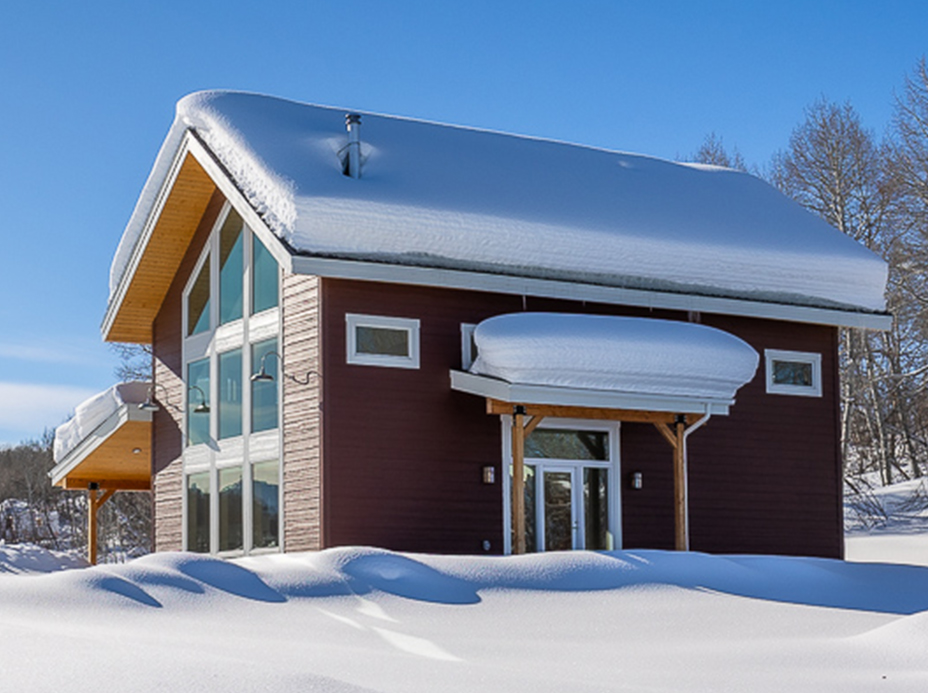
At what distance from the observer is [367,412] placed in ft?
53.2

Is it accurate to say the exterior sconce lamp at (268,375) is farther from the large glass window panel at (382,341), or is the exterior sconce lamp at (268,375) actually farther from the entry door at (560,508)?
the entry door at (560,508)

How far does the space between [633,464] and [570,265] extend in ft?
9.15

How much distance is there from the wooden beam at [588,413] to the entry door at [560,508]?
85cm

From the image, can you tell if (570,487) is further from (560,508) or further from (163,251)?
(163,251)

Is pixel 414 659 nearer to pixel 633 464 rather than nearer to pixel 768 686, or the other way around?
pixel 768 686

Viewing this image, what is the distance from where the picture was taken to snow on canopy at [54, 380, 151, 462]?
21.3 m

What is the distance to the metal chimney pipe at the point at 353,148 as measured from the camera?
1719 centimetres

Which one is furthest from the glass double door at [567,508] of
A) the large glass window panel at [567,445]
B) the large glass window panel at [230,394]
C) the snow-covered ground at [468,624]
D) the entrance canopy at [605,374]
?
the large glass window panel at [230,394]

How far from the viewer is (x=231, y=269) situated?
18750 mm

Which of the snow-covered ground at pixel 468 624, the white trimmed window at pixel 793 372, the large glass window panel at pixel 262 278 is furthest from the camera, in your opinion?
the white trimmed window at pixel 793 372

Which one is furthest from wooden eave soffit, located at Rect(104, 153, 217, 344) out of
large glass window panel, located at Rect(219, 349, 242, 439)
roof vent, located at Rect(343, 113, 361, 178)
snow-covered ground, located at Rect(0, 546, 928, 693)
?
snow-covered ground, located at Rect(0, 546, 928, 693)

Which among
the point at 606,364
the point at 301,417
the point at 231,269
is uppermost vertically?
the point at 231,269

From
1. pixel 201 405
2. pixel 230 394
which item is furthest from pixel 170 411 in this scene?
pixel 230 394

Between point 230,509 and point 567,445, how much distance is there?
462 cm
